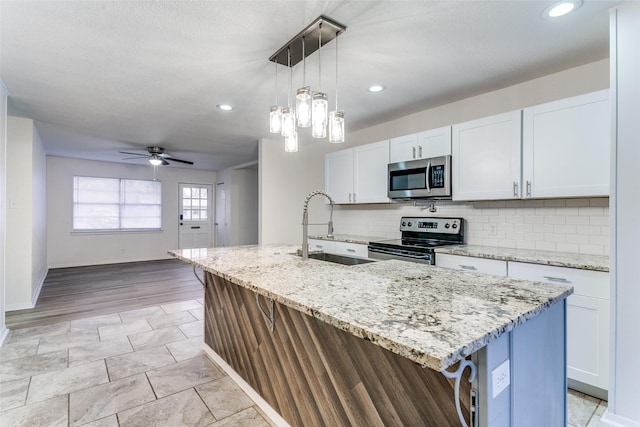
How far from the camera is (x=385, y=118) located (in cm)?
384

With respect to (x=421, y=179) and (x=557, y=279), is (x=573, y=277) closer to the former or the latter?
(x=557, y=279)

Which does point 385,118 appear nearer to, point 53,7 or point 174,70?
point 174,70

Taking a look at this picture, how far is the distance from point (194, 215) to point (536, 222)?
7.68 m

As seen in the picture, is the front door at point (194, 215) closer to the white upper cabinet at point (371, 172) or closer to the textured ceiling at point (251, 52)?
the textured ceiling at point (251, 52)

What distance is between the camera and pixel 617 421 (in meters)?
1.70

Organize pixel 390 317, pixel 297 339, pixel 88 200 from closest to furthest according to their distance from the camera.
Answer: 1. pixel 390 317
2. pixel 297 339
3. pixel 88 200

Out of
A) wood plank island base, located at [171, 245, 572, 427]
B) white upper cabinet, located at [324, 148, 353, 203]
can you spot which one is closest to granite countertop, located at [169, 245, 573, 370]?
wood plank island base, located at [171, 245, 572, 427]

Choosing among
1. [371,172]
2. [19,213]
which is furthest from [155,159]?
[371,172]

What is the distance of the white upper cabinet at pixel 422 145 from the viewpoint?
10.3ft

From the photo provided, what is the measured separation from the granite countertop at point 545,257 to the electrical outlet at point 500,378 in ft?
4.87

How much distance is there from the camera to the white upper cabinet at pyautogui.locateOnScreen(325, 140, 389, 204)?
3736 millimetres

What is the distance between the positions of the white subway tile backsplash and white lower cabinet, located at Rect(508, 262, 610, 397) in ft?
1.83

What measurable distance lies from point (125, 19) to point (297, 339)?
80.5 inches

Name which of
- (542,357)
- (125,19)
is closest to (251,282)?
(542,357)
